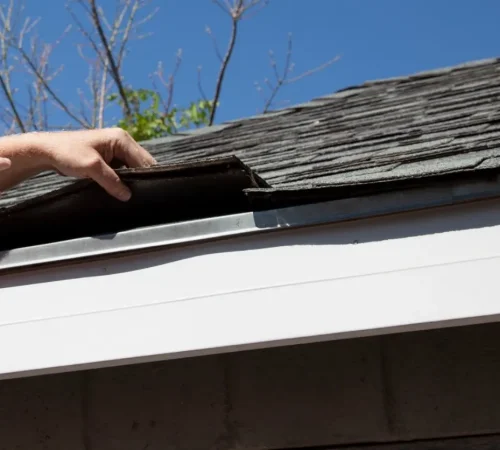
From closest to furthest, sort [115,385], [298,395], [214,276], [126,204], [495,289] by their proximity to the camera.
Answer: [495,289]
[214,276]
[126,204]
[298,395]
[115,385]

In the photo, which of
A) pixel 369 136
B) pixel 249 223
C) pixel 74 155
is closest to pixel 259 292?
pixel 249 223

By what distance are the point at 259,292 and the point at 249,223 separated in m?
0.17

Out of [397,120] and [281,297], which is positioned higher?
[397,120]

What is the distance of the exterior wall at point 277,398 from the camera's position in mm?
2143

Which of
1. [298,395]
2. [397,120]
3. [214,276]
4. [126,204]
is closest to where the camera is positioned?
[214,276]

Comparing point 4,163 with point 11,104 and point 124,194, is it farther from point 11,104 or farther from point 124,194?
point 11,104

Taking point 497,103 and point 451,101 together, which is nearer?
point 497,103

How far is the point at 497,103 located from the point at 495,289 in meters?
2.11

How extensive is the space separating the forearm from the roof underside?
2.25 feet

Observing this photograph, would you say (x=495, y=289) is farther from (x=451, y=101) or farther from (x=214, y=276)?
(x=451, y=101)

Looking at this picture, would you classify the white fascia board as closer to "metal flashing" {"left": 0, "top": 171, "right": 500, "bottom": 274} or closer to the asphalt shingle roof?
"metal flashing" {"left": 0, "top": 171, "right": 500, "bottom": 274}

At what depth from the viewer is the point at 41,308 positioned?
2.18 metres

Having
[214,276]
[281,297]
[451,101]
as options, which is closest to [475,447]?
[281,297]

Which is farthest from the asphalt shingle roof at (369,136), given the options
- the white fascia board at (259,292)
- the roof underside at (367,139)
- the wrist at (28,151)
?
the wrist at (28,151)
